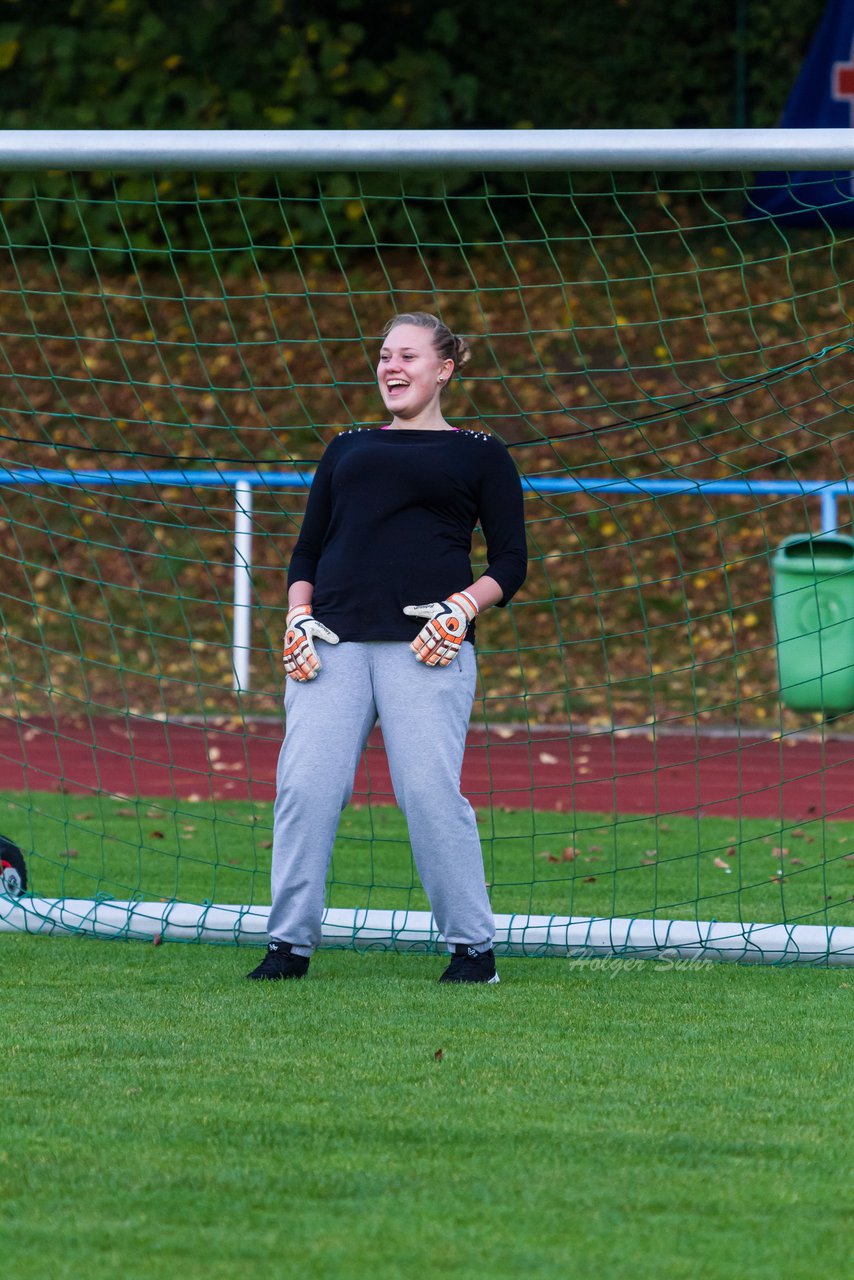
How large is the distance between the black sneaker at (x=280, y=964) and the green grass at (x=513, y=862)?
1065 mm

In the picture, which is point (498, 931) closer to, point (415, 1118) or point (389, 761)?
point (389, 761)

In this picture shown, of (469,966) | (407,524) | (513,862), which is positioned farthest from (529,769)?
(407,524)

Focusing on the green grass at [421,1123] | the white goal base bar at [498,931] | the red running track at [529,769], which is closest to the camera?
the green grass at [421,1123]

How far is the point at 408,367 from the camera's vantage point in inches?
171

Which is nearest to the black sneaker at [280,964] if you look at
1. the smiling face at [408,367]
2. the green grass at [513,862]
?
the green grass at [513,862]

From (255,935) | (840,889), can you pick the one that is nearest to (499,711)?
(840,889)

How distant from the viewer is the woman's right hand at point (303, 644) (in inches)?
168

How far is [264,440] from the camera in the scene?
14078mm

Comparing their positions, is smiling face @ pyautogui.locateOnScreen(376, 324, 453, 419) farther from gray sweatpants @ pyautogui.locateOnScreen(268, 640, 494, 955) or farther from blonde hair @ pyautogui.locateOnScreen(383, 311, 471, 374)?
gray sweatpants @ pyautogui.locateOnScreen(268, 640, 494, 955)

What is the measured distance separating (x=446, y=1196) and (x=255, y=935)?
2275 mm

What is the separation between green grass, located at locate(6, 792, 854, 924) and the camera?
5.80 m

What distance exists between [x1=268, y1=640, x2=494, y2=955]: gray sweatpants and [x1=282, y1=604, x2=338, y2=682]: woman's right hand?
0.04 metres

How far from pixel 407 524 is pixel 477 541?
8.60 m

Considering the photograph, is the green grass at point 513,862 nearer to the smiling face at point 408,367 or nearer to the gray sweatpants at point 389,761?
the gray sweatpants at point 389,761
